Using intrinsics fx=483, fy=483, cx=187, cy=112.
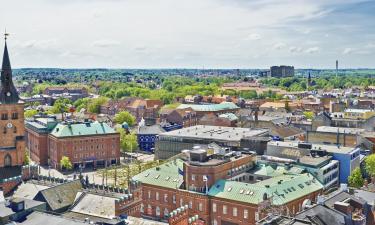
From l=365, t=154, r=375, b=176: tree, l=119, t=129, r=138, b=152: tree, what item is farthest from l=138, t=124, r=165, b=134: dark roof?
l=365, t=154, r=375, b=176: tree

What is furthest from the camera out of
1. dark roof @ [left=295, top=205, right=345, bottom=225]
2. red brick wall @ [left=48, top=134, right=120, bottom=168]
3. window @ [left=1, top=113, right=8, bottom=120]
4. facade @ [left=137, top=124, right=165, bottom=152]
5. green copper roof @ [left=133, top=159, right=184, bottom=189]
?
facade @ [left=137, top=124, right=165, bottom=152]

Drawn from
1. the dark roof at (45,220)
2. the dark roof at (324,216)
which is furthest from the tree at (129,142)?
the dark roof at (324,216)

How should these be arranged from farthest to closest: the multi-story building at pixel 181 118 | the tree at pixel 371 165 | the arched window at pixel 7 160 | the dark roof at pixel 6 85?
the multi-story building at pixel 181 118 → the tree at pixel 371 165 → the arched window at pixel 7 160 → the dark roof at pixel 6 85

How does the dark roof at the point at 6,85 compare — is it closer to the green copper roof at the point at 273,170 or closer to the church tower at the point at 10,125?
the church tower at the point at 10,125

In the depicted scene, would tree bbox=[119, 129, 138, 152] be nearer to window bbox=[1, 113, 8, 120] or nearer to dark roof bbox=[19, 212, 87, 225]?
window bbox=[1, 113, 8, 120]

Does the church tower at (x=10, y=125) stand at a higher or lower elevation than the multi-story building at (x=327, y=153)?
higher

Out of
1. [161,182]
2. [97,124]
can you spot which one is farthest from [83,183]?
[97,124]

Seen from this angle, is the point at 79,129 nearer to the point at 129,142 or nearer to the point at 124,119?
the point at 129,142
